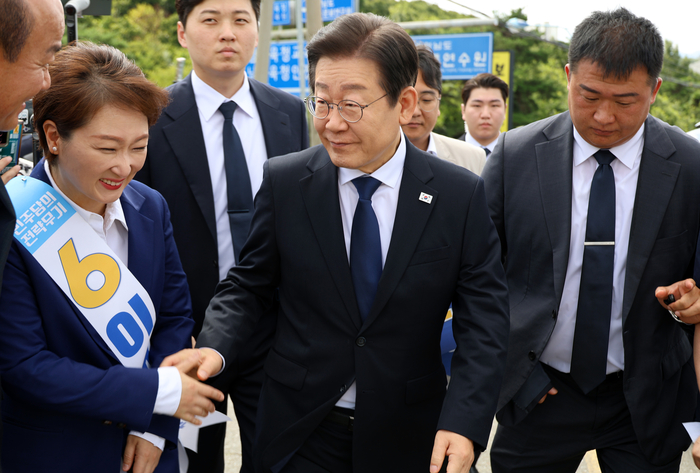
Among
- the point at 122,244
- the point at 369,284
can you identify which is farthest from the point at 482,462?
the point at 122,244

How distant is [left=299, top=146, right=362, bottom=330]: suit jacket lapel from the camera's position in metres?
2.21

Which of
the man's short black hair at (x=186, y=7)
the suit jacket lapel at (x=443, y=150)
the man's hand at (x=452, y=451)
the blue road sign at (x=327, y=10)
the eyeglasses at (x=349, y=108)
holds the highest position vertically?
the blue road sign at (x=327, y=10)

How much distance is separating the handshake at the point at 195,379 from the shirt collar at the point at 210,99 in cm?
148

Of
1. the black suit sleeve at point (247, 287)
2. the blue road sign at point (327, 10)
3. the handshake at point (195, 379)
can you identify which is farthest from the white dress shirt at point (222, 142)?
the blue road sign at point (327, 10)

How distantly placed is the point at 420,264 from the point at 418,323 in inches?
7.6

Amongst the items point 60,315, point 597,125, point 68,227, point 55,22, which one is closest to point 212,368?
point 60,315

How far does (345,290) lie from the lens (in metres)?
2.21

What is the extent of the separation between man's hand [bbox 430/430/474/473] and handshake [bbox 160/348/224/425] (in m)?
0.67

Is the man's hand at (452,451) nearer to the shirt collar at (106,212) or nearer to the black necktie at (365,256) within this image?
the black necktie at (365,256)

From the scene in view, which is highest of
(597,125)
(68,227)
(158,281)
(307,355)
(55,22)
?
(55,22)

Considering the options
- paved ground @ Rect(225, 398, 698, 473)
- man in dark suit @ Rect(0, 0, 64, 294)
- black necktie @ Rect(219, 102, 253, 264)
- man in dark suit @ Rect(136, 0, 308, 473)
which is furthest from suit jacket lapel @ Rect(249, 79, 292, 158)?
paved ground @ Rect(225, 398, 698, 473)

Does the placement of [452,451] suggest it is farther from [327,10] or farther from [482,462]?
[327,10]

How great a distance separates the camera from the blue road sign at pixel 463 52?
19.2 m

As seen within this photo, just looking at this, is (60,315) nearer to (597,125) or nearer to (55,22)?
(55,22)
